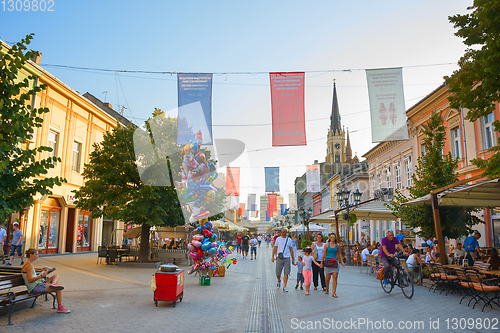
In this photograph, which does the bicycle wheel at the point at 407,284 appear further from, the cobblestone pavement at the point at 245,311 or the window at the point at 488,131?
the window at the point at 488,131

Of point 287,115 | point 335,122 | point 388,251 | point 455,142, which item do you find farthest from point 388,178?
point 335,122

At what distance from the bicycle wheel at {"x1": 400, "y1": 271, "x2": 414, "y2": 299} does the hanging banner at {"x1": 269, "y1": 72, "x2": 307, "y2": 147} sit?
555cm

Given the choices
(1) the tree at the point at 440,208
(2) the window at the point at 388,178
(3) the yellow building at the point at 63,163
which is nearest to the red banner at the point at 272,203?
(2) the window at the point at 388,178

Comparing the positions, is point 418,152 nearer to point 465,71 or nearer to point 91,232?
point 465,71

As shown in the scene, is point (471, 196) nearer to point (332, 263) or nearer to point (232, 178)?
point (332, 263)

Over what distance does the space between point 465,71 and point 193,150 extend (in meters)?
9.29

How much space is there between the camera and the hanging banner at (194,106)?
13609mm

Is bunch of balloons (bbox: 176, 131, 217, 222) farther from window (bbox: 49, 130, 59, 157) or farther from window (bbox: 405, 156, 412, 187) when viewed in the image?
window (bbox: 405, 156, 412, 187)

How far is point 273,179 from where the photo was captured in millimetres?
29219

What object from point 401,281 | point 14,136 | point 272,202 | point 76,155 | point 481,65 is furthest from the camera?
point 272,202

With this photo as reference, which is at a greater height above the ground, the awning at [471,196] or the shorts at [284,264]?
the awning at [471,196]

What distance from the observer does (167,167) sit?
1791cm

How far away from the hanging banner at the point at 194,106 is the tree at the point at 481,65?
25.8ft

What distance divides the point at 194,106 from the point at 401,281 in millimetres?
8704
